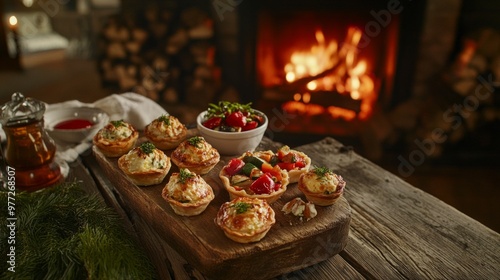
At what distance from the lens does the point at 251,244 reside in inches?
60.1

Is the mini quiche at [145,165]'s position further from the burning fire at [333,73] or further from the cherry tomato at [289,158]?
the burning fire at [333,73]

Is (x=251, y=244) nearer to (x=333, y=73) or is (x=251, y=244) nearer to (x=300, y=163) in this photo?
(x=300, y=163)

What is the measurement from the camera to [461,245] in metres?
1.82

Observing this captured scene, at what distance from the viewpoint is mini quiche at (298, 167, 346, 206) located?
171 centimetres

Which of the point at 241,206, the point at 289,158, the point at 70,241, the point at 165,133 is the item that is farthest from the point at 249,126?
the point at 70,241

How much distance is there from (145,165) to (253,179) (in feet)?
1.47

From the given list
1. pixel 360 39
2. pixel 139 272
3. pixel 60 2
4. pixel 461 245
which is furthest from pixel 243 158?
pixel 60 2

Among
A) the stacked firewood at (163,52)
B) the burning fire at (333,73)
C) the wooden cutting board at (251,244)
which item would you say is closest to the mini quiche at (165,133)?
the wooden cutting board at (251,244)

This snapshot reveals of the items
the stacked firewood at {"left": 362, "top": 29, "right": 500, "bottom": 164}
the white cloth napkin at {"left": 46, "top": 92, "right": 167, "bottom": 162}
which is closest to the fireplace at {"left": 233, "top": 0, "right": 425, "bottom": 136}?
the stacked firewood at {"left": 362, "top": 29, "right": 500, "bottom": 164}

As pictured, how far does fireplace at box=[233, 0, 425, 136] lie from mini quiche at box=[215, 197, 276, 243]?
289cm

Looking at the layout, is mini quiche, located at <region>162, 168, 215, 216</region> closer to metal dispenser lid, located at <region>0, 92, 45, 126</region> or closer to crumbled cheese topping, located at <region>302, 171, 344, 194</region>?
crumbled cheese topping, located at <region>302, 171, 344, 194</region>

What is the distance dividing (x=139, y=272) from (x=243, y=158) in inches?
26.0

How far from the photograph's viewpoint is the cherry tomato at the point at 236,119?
2.18 metres

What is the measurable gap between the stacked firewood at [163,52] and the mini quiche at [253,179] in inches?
114
